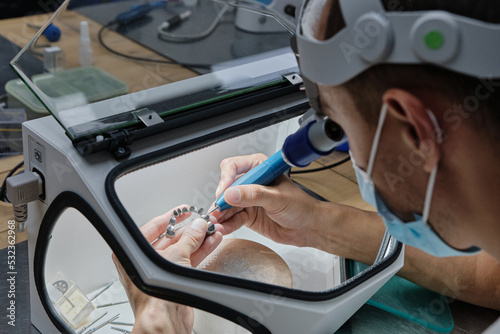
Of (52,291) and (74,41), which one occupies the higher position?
(74,41)

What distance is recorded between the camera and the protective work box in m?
0.63

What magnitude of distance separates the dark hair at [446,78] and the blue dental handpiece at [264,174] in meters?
0.44

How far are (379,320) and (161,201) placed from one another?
36 cm

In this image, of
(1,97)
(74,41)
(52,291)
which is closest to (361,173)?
(52,291)

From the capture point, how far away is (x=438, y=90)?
39 cm

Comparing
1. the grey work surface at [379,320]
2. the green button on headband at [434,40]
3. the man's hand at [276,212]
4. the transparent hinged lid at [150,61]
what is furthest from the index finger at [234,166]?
the green button on headband at [434,40]

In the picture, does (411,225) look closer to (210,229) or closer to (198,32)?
(210,229)

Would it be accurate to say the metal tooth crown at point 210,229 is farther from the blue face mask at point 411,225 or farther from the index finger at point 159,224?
the blue face mask at point 411,225

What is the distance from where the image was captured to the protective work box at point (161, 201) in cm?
63

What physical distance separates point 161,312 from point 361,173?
13.6 inches

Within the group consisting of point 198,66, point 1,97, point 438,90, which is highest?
point 438,90

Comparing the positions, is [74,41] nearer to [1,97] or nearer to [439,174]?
[1,97]

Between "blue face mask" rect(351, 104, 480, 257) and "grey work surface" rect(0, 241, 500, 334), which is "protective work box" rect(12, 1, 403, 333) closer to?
"grey work surface" rect(0, 241, 500, 334)

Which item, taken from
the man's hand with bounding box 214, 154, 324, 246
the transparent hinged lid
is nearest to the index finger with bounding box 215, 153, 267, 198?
the man's hand with bounding box 214, 154, 324, 246
